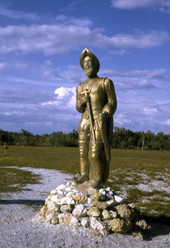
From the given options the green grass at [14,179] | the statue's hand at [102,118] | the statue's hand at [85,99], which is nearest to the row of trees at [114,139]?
the green grass at [14,179]

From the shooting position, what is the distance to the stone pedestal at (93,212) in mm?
5790

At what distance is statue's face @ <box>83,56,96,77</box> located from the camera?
6754mm

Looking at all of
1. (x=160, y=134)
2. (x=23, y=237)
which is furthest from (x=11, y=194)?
(x=160, y=134)

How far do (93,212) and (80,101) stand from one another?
104 inches

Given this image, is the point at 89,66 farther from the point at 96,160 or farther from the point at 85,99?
the point at 96,160

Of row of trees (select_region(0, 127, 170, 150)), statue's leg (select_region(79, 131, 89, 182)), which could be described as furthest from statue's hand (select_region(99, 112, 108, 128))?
row of trees (select_region(0, 127, 170, 150))

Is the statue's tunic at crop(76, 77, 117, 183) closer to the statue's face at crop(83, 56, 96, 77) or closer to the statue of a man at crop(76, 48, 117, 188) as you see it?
the statue of a man at crop(76, 48, 117, 188)

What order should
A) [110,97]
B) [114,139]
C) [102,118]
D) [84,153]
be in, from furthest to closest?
[114,139] < [84,153] < [110,97] < [102,118]

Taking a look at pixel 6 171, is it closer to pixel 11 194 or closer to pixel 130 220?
pixel 11 194

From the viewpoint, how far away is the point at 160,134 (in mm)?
51875

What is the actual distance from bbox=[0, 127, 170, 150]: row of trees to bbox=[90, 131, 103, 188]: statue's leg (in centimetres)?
4065

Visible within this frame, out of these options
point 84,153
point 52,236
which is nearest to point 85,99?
point 84,153

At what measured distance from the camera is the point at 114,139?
48.2 m

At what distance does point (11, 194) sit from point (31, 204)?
1.87m
